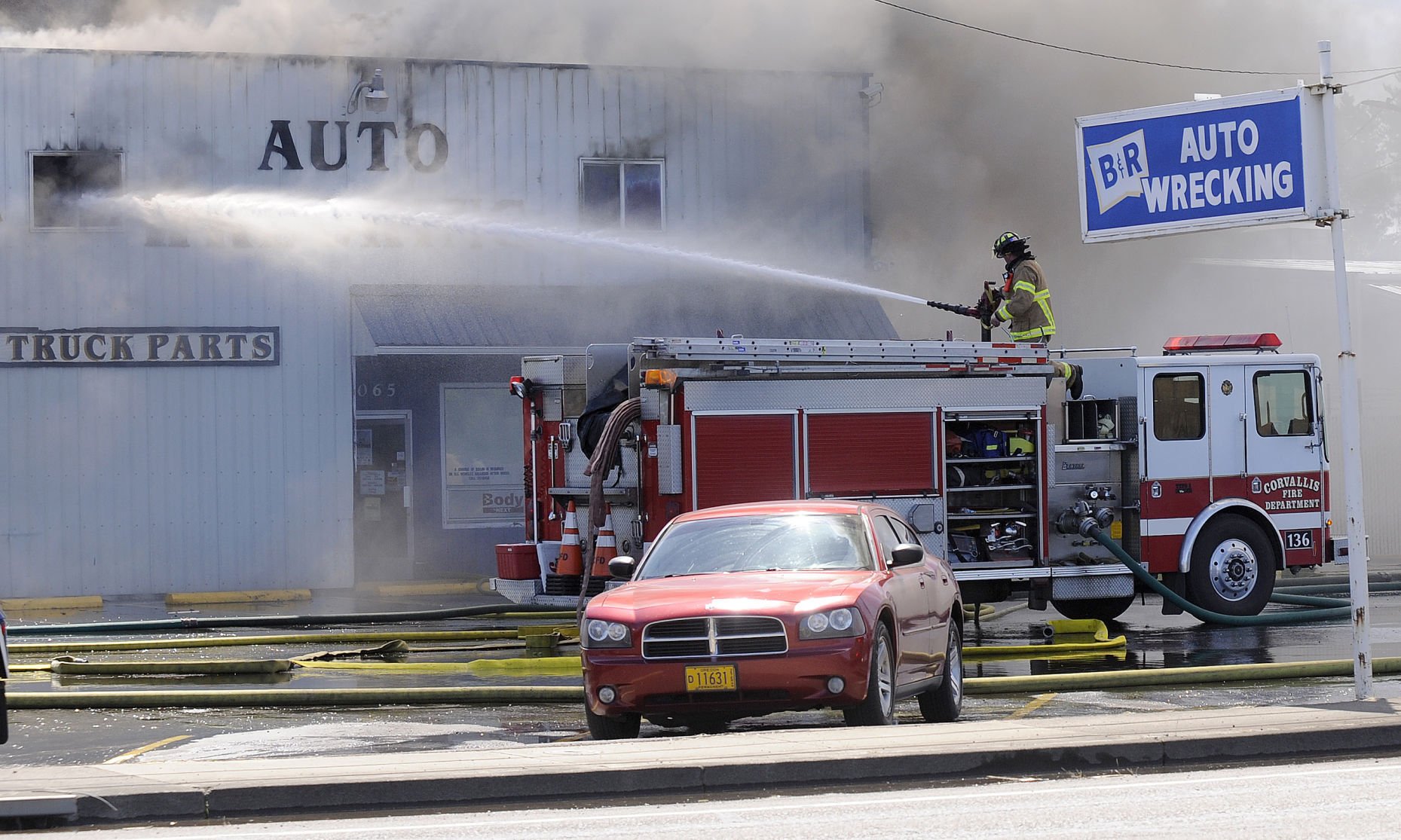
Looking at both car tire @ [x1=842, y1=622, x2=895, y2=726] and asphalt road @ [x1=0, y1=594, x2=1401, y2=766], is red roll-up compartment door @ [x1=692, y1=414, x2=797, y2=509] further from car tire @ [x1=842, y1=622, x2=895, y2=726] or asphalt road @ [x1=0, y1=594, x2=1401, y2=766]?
car tire @ [x1=842, y1=622, x2=895, y2=726]

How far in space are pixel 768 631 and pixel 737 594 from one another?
357mm

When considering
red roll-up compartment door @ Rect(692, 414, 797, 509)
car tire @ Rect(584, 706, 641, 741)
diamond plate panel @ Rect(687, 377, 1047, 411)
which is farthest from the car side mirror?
diamond plate panel @ Rect(687, 377, 1047, 411)

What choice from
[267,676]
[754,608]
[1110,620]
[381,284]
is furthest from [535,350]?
[754,608]

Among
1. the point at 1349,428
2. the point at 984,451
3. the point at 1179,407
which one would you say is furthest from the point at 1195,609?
the point at 1349,428

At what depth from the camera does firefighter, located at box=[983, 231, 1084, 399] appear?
15117mm

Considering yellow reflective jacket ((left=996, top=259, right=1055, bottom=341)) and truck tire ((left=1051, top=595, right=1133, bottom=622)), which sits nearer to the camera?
yellow reflective jacket ((left=996, top=259, right=1055, bottom=341))

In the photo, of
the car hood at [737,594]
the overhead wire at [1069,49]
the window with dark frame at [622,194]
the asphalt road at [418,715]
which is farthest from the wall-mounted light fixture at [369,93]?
the car hood at [737,594]

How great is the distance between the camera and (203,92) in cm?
2220

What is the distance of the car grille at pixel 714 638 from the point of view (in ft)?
28.0

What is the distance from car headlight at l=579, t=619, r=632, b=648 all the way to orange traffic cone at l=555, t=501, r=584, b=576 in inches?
181

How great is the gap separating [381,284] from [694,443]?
33.7 feet

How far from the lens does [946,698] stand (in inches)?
387

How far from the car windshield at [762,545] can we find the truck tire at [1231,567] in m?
6.21

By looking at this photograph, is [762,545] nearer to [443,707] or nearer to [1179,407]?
[443,707]
